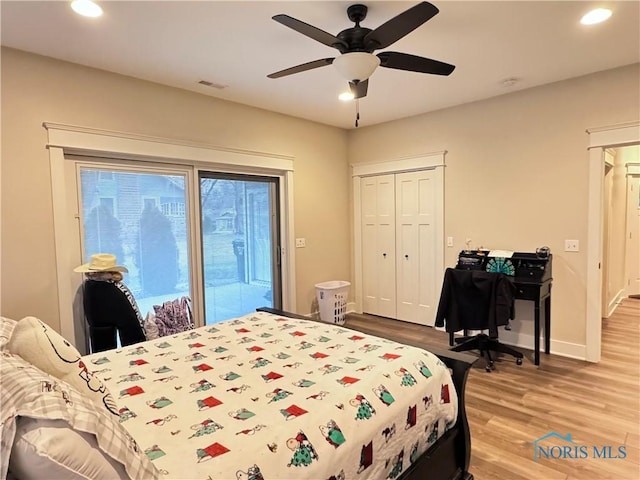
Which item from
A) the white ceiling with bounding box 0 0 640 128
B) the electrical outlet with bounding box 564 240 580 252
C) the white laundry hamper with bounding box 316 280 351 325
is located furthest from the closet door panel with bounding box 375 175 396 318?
the electrical outlet with bounding box 564 240 580 252

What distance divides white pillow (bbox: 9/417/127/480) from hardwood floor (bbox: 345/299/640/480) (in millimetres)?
1834

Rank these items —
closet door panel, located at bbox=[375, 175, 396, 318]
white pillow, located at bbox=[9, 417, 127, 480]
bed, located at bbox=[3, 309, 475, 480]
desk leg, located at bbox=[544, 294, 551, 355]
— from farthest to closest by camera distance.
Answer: closet door panel, located at bbox=[375, 175, 396, 318]
desk leg, located at bbox=[544, 294, 551, 355]
bed, located at bbox=[3, 309, 475, 480]
white pillow, located at bbox=[9, 417, 127, 480]

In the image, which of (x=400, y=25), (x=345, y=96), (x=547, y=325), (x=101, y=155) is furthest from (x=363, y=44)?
(x=547, y=325)

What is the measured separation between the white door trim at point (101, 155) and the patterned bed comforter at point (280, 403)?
4.17 ft

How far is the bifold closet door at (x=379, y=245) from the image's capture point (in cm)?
502

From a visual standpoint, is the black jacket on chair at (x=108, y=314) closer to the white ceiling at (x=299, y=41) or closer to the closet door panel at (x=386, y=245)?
the white ceiling at (x=299, y=41)

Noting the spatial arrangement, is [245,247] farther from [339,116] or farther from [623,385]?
[623,385]

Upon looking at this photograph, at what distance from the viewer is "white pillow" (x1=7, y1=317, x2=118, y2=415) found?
4.24 feet

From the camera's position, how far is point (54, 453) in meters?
0.83

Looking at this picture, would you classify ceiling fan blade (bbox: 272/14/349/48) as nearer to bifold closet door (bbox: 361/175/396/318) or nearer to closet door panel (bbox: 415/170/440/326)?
closet door panel (bbox: 415/170/440/326)

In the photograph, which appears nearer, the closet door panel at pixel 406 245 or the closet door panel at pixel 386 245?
the closet door panel at pixel 406 245

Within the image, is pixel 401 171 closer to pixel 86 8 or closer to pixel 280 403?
pixel 86 8

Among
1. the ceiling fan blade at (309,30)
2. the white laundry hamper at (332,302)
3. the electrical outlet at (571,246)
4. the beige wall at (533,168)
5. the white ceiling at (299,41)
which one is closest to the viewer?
the ceiling fan blade at (309,30)

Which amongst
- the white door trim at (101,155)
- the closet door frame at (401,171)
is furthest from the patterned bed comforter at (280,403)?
the closet door frame at (401,171)
